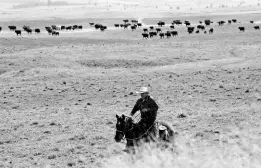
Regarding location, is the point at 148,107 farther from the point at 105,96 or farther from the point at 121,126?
the point at 105,96

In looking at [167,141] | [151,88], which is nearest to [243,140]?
[167,141]

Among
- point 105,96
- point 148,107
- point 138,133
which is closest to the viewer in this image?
point 148,107

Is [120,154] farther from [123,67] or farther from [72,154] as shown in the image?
[123,67]

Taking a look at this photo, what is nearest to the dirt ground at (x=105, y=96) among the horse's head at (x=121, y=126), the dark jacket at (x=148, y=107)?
the horse's head at (x=121, y=126)

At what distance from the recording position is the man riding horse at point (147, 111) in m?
10.6

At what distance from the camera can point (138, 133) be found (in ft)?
35.7

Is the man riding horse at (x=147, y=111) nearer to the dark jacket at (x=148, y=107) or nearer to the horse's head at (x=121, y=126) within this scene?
the dark jacket at (x=148, y=107)

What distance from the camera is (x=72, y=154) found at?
1360 centimetres

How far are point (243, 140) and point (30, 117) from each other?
34.9 feet

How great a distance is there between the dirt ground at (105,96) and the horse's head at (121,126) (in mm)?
2350

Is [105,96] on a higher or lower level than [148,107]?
lower

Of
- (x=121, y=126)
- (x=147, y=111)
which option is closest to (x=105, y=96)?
(x=147, y=111)

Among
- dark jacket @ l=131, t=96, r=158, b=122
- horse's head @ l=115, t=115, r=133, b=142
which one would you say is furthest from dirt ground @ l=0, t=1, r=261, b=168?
dark jacket @ l=131, t=96, r=158, b=122

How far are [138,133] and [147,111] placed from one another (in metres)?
0.64
